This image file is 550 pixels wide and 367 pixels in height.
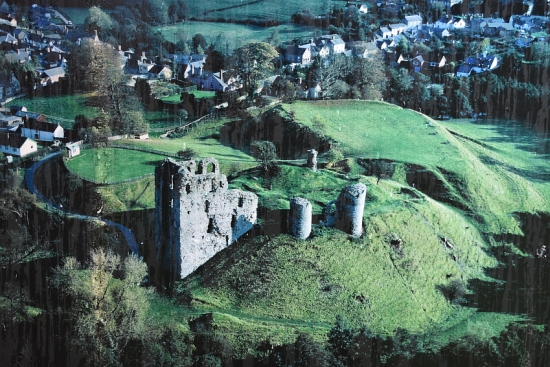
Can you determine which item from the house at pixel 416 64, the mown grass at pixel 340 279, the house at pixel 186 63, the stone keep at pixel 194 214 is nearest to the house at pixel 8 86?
the house at pixel 186 63

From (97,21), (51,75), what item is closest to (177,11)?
(97,21)

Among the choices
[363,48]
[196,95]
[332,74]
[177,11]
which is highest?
[177,11]

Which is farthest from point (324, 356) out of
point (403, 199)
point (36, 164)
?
point (36, 164)

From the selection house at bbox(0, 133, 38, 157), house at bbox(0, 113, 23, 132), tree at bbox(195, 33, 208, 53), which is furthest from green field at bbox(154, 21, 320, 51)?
house at bbox(0, 133, 38, 157)

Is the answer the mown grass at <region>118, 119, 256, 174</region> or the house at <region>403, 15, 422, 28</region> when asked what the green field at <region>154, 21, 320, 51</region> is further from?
the mown grass at <region>118, 119, 256, 174</region>

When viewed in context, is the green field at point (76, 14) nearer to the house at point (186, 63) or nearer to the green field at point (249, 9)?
the green field at point (249, 9)

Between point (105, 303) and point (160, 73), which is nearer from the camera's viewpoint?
point (105, 303)

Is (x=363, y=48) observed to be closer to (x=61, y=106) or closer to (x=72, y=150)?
(x=61, y=106)

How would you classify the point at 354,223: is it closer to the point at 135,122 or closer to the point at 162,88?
the point at 135,122
